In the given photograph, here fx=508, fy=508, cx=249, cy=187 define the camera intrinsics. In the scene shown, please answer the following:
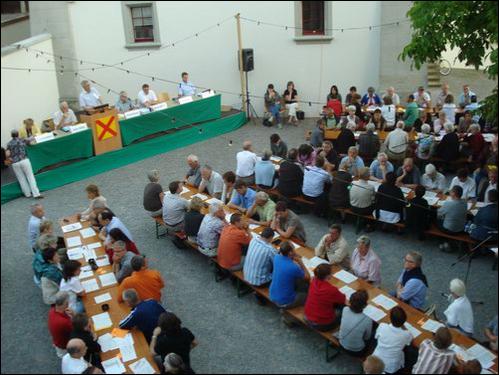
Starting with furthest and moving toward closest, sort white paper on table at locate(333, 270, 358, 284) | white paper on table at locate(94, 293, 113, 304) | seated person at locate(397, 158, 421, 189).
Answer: seated person at locate(397, 158, 421, 189), white paper on table at locate(333, 270, 358, 284), white paper on table at locate(94, 293, 113, 304)

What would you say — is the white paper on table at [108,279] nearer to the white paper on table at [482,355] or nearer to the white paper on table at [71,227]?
the white paper on table at [71,227]

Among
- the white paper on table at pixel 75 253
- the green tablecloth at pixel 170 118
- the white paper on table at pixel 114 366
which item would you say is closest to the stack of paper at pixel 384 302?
the white paper on table at pixel 114 366

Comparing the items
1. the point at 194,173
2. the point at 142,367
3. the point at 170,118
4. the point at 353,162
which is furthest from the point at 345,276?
the point at 170,118

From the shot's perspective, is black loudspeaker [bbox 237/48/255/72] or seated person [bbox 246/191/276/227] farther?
black loudspeaker [bbox 237/48/255/72]

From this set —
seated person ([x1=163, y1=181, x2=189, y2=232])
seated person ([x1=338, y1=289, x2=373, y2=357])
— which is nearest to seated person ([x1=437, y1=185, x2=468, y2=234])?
seated person ([x1=338, y1=289, x2=373, y2=357])

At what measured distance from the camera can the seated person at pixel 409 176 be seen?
8766mm

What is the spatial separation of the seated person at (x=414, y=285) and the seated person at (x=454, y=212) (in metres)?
1.98

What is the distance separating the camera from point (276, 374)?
570 centimetres

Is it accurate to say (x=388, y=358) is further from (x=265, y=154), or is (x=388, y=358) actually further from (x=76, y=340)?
(x=265, y=154)

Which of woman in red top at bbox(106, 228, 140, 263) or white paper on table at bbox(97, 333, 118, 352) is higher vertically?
woman in red top at bbox(106, 228, 140, 263)

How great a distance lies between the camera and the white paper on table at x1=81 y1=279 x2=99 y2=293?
20.7ft

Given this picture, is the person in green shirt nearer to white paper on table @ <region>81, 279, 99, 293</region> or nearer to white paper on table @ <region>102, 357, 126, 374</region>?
white paper on table @ <region>81, 279, 99, 293</region>

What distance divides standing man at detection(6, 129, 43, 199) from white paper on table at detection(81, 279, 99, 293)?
4.90 meters

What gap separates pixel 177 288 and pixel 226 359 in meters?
1.78
